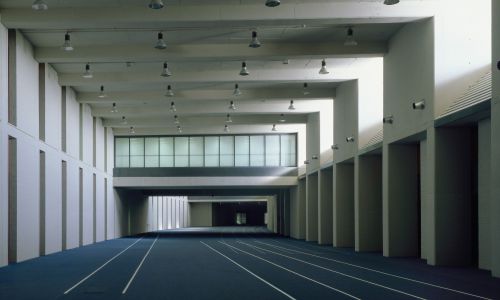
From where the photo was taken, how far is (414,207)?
980 inches

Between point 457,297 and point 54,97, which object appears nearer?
point 457,297

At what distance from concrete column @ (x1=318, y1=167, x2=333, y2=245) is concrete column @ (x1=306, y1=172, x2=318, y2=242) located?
358 centimetres

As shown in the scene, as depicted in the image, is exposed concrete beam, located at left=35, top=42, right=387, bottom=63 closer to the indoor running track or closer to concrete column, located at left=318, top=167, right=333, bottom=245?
the indoor running track

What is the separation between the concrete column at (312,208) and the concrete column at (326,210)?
11.8ft

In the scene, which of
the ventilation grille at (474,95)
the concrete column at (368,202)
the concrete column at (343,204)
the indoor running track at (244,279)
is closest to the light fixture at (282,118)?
the concrete column at (343,204)

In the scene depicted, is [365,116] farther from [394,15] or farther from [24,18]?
[24,18]

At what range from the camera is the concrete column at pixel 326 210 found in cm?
3666

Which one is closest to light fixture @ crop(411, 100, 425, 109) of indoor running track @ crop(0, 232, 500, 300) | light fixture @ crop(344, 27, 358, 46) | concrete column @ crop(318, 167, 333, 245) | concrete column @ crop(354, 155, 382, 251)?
light fixture @ crop(344, 27, 358, 46)

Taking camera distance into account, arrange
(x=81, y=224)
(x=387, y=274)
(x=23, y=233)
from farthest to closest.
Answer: (x=81, y=224)
(x=23, y=233)
(x=387, y=274)

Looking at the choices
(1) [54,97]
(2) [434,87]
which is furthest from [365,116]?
(1) [54,97]

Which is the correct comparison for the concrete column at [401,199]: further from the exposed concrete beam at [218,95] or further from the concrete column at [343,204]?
the exposed concrete beam at [218,95]

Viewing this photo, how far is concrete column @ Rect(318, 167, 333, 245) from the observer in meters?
36.7

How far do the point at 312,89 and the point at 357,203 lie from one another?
761 cm

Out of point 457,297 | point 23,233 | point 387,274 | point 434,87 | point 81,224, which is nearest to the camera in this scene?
point 457,297
